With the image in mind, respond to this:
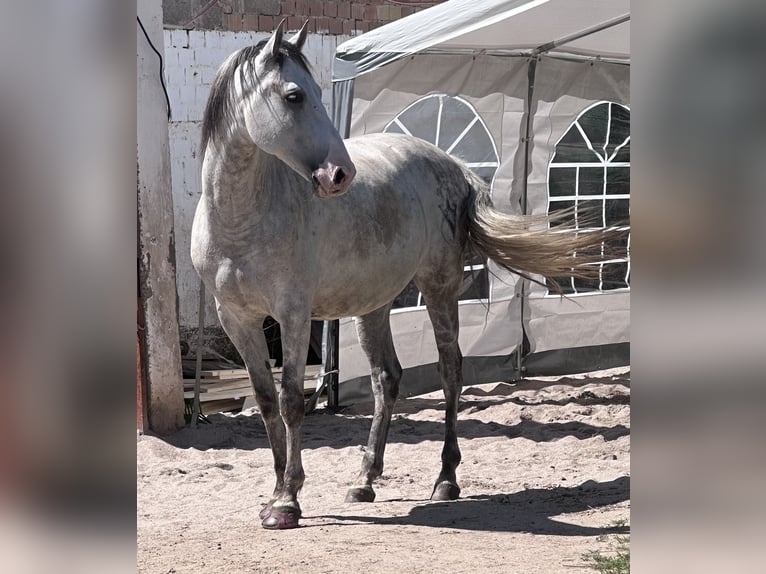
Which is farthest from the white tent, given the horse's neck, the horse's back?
the horse's neck

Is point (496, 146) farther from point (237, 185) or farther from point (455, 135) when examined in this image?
point (237, 185)

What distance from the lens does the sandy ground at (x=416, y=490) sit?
11.7ft

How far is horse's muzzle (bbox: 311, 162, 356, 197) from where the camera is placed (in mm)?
3486

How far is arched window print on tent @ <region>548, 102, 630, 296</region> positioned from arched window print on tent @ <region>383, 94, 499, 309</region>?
2.08 ft

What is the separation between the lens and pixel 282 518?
4.04 metres

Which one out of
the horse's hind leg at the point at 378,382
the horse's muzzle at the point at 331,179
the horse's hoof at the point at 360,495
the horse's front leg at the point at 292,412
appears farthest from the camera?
the horse's hind leg at the point at 378,382

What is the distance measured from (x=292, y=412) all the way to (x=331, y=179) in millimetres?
1147

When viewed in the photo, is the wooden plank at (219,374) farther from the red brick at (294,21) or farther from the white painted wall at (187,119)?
the red brick at (294,21)

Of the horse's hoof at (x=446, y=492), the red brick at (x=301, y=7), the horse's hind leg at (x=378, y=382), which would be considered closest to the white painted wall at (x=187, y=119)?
the red brick at (x=301, y=7)

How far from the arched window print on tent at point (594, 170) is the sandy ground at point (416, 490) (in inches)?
53.4

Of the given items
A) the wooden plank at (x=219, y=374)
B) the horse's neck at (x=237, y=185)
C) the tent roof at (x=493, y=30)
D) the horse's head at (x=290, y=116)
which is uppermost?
the tent roof at (x=493, y=30)

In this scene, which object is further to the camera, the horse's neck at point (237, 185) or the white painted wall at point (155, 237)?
the white painted wall at point (155, 237)
